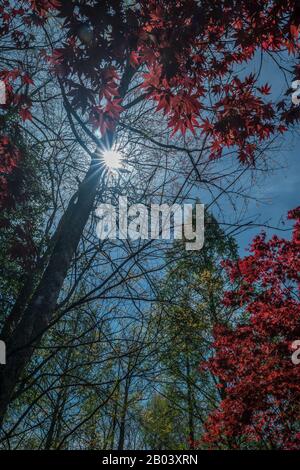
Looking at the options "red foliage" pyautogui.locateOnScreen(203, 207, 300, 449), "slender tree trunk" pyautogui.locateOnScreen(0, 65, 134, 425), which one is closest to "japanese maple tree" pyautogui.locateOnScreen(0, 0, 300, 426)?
"slender tree trunk" pyautogui.locateOnScreen(0, 65, 134, 425)

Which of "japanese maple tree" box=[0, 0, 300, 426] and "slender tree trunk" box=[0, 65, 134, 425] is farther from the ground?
"japanese maple tree" box=[0, 0, 300, 426]

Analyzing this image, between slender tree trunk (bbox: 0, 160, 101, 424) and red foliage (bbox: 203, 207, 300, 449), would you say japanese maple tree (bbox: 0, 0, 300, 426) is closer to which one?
slender tree trunk (bbox: 0, 160, 101, 424)

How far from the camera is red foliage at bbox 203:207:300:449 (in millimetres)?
7168

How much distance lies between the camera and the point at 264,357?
25.4ft

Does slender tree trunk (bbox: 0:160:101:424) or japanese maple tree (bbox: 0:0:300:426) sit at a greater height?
japanese maple tree (bbox: 0:0:300:426)

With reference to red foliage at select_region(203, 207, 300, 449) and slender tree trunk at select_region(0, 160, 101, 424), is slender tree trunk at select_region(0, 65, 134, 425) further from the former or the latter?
red foliage at select_region(203, 207, 300, 449)

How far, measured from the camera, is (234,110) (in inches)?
116

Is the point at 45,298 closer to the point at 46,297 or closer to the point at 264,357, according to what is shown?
the point at 46,297

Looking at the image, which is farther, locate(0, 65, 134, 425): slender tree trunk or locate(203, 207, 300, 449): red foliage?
locate(203, 207, 300, 449): red foliage

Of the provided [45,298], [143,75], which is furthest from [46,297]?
[143,75]

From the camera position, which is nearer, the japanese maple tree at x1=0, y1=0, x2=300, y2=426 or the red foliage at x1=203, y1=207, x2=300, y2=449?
the japanese maple tree at x1=0, y1=0, x2=300, y2=426

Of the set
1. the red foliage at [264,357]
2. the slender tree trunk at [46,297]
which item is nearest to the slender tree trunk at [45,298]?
the slender tree trunk at [46,297]

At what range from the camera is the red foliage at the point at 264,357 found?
7.17 meters

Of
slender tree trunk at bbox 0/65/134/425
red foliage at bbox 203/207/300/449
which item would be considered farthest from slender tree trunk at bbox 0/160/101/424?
red foliage at bbox 203/207/300/449
